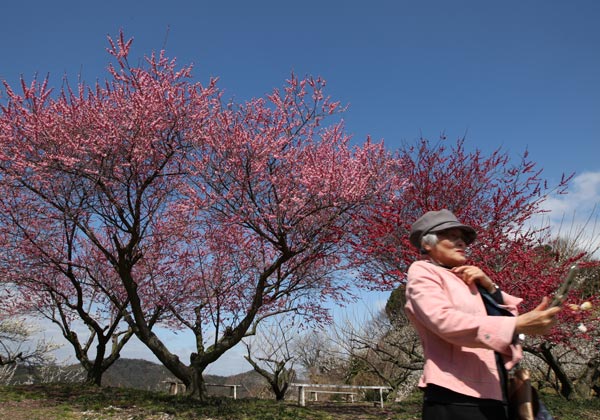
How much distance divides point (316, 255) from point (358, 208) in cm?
140

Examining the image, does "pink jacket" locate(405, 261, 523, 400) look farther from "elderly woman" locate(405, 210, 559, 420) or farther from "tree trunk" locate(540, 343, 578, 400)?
"tree trunk" locate(540, 343, 578, 400)

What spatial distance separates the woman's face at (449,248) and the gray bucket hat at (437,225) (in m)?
0.04

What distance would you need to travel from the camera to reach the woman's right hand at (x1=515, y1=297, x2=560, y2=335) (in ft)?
5.82

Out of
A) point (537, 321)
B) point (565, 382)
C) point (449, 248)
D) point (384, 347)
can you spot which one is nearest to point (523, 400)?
point (537, 321)

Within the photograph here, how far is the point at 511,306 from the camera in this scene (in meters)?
2.15

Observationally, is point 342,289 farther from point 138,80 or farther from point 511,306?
point 511,306

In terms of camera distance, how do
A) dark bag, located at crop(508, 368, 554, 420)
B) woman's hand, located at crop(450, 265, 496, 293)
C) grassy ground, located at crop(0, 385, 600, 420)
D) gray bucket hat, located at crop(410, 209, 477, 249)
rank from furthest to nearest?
1. grassy ground, located at crop(0, 385, 600, 420)
2. gray bucket hat, located at crop(410, 209, 477, 249)
3. woman's hand, located at crop(450, 265, 496, 293)
4. dark bag, located at crop(508, 368, 554, 420)

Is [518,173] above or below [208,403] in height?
above

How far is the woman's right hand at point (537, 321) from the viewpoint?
177cm

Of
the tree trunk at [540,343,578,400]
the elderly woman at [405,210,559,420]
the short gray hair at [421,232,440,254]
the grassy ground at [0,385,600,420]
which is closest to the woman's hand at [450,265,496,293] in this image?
the elderly woman at [405,210,559,420]

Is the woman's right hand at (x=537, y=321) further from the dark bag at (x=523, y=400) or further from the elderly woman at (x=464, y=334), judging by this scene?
the dark bag at (x=523, y=400)

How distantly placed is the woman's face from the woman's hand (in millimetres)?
91

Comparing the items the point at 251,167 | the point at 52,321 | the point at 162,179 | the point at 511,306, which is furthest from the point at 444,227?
the point at 52,321

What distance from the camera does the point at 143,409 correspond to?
8195 millimetres
